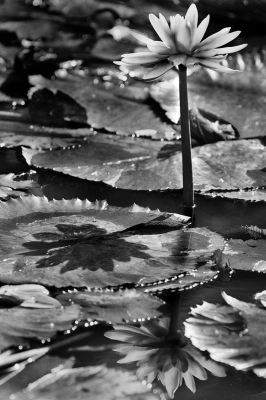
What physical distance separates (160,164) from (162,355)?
0.65m

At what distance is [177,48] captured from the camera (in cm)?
104

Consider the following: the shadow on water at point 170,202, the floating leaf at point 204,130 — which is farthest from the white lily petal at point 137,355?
the floating leaf at point 204,130

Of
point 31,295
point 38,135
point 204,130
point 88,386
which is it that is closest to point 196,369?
point 88,386

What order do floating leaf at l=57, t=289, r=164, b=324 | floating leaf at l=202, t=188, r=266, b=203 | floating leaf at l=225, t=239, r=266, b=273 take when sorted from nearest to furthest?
floating leaf at l=57, t=289, r=164, b=324 → floating leaf at l=225, t=239, r=266, b=273 → floating leaf at l=202, t=188, r=266, b=203

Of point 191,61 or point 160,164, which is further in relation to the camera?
point 160,164

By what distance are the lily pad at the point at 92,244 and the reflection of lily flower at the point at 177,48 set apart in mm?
288

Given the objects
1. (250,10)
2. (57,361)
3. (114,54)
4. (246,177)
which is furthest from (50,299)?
(250,10)

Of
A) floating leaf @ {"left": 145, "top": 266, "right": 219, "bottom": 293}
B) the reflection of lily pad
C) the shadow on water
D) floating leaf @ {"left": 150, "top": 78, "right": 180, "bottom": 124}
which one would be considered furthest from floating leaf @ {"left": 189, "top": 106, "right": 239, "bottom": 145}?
floating leaf @ {"left": 145, "top": 266, "right": 219, "bottom": 293}

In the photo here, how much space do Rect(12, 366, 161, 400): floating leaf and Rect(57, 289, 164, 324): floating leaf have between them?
11 cm

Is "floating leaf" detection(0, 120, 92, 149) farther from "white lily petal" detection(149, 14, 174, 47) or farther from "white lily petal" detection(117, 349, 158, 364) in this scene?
"white lily petal" detection(117, 349, 158, 364)

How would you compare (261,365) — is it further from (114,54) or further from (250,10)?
(250,10)

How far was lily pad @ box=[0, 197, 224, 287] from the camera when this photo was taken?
3.08 feet

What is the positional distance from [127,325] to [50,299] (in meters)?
0.13

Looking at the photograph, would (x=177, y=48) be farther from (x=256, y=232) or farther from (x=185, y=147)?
(x=256, y=232)
